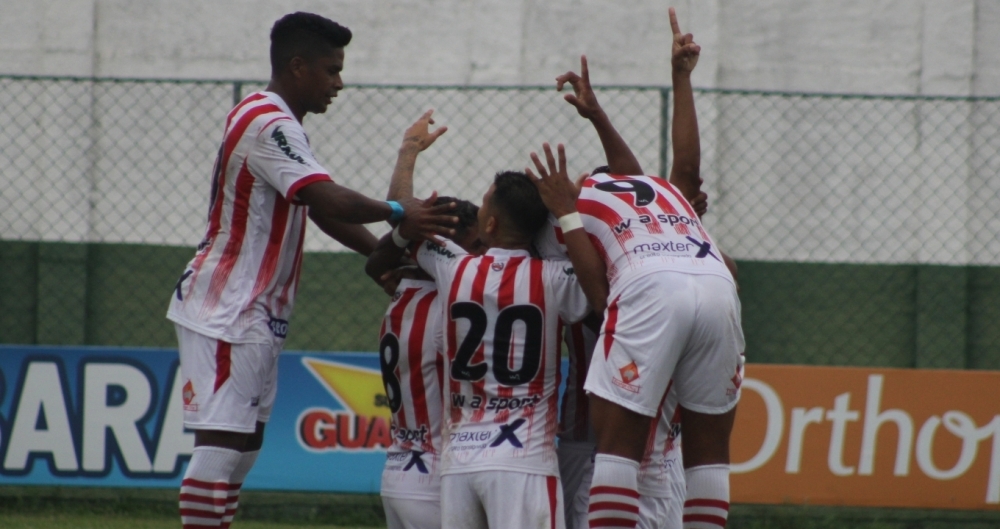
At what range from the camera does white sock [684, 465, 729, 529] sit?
3695mm

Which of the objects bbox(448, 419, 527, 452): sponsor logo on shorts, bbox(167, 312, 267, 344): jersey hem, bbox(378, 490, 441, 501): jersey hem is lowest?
bbox(378, 490, 441, 501): jersey hem

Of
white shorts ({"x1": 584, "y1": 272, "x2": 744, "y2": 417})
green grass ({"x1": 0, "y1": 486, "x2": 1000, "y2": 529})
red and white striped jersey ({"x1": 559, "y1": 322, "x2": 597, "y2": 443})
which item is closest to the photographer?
white shorts ({"x1": 584, "y1": 272, "x2": 744, "y2": 417})

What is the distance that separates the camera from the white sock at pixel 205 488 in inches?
139

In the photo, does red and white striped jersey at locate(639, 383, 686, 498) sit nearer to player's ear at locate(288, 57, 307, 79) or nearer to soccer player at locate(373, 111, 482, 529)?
soccer player at locate(373, 111, 482, 529)

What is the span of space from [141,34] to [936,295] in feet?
22.0

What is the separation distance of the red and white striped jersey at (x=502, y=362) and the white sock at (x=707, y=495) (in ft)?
1.73

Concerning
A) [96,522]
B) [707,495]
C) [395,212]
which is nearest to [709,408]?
[707,495]

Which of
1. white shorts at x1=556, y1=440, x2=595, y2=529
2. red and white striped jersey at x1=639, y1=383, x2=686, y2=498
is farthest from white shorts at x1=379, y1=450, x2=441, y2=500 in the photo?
red and white striped jersey at x1=639, y1=383, x2=686, y2=498

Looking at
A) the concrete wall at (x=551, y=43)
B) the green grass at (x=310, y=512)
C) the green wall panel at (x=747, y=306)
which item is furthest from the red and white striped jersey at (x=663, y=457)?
the concrete wall at (x=551, y=43)

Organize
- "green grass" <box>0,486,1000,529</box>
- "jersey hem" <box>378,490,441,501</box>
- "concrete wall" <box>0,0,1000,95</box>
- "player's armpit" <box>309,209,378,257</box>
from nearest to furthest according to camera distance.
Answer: "jersey hem" <box>378,490,441,501</box>, "player's armpit" <box>309,209,378,257</box>, "green grass" <box>0,486,1000,529</box>, "concrete wall" <box>0,0,1000,95</box>

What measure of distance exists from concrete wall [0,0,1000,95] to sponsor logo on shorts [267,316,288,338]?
5506 millimetres

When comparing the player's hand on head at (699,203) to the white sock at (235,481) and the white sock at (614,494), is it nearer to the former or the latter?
the white sock at (614,494)

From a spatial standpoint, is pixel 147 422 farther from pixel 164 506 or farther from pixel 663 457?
pixel 663 457

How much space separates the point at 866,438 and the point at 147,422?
13.8 feet
